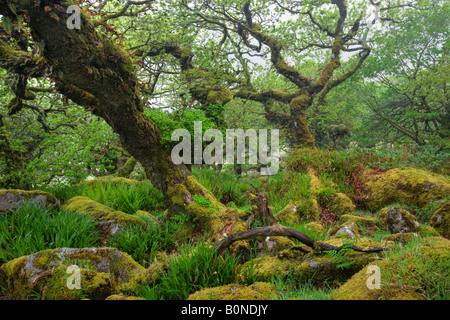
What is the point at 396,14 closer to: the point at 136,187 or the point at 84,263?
the point at 136,187

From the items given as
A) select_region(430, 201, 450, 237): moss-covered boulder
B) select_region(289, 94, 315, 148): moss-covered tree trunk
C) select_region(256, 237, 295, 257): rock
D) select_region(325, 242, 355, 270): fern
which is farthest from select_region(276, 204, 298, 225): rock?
select_region(289, 94, 315, 148): moss-covered tree trunk

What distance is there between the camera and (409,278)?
1.86m

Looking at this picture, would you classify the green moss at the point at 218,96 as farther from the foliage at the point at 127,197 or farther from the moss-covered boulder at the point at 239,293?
the moss-covered boulder at the point at 239,293

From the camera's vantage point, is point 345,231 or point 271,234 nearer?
point 271,234

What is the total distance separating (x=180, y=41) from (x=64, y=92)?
5.12 m

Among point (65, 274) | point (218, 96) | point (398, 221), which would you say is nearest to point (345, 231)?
point (398, 221)

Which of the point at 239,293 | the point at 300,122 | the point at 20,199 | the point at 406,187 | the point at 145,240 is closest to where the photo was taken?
the point at 239,293

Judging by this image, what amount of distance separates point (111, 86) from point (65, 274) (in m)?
2.81

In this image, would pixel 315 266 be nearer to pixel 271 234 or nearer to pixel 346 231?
pixel 271 234

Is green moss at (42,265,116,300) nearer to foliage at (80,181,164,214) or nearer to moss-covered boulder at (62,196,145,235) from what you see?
moss-covered boulder at (62,196,145,235)

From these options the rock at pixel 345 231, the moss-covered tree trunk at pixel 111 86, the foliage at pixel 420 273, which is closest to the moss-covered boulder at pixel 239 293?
the foliage at pixel 420 273

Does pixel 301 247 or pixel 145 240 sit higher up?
pixel 301 247

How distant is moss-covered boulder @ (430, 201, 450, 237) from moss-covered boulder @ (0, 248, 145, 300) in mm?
4397
